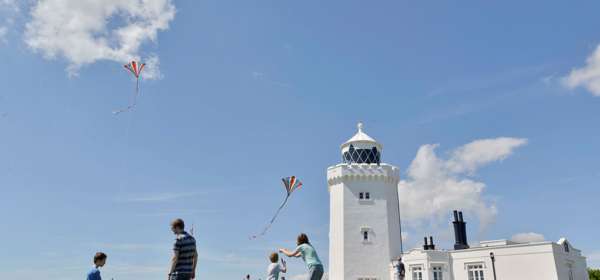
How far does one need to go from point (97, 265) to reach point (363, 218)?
96.9ft

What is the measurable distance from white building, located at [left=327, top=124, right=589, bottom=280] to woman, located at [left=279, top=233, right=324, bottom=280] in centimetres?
2622

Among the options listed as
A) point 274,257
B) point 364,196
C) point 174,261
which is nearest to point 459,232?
point 364,196

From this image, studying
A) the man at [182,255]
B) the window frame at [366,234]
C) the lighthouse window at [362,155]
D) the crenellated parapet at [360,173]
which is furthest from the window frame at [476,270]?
the man at [182,255]

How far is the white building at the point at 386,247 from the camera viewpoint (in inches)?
1212

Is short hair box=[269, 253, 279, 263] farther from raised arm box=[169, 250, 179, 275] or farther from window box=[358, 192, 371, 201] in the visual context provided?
window box=[358, 192, 371, 201]

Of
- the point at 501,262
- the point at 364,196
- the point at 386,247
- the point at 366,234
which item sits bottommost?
the point at 501,262

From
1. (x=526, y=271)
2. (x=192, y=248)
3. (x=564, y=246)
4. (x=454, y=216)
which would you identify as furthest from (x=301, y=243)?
(x=454, y=216)

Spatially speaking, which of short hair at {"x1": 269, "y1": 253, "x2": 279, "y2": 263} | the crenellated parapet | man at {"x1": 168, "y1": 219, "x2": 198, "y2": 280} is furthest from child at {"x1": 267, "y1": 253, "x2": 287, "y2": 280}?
the crenellated parapet

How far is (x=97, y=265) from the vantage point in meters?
9.17

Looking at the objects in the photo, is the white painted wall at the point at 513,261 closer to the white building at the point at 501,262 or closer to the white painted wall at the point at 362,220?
the white building at the point at 501,262

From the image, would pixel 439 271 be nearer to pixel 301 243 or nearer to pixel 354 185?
pixel 354 185

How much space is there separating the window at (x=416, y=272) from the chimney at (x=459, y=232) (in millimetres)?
4865

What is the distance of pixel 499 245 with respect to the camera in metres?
32.4

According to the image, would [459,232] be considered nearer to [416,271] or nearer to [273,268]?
[416,271]
